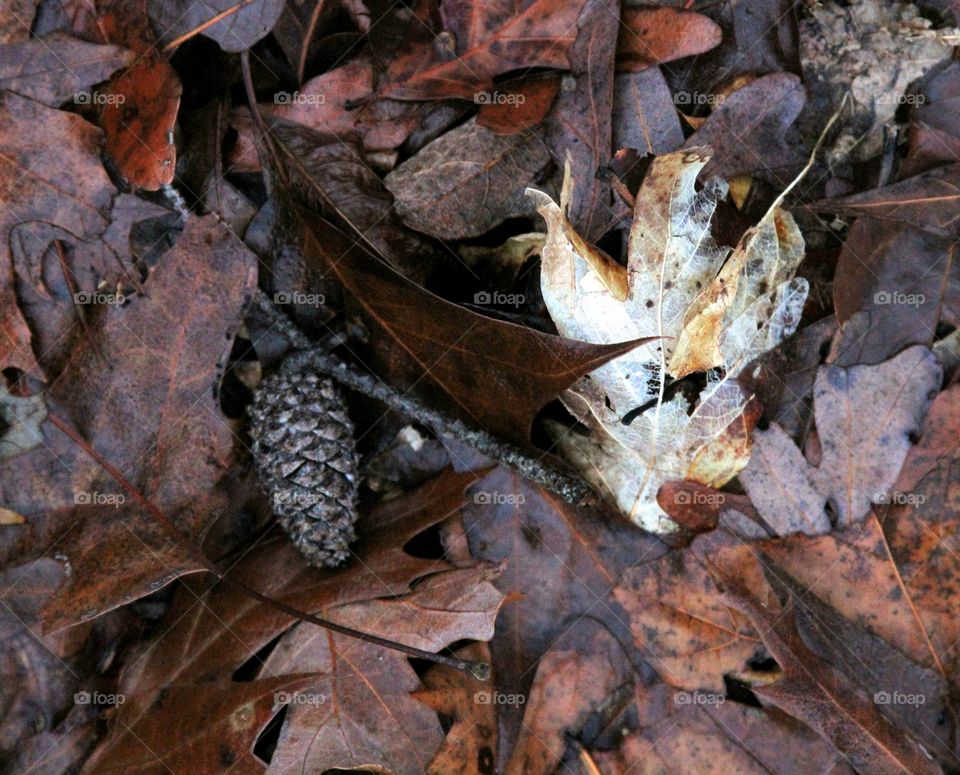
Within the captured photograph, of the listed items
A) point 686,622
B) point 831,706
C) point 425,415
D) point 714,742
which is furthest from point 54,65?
point 831,706

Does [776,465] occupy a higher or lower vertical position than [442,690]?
higher

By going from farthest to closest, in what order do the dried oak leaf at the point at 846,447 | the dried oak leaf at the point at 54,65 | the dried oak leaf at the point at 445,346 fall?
1. the dried oak leaf at the point at 846,447
2. the dried oak leaf at the point at 54,65
3. the dried oak leaf at the point at 445,346

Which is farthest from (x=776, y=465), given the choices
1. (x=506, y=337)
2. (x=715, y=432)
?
(x=506, y=337)

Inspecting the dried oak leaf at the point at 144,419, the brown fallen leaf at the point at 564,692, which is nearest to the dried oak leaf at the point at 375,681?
the brown fallen leaf at the point at 564,692

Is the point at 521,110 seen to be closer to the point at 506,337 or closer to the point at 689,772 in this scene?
the point at 506,337

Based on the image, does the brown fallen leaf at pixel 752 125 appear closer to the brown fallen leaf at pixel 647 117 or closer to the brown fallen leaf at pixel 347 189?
the brown fallen leaf at pixel 647 117
